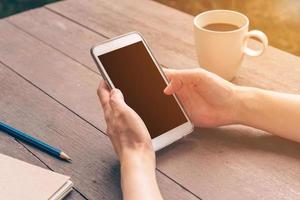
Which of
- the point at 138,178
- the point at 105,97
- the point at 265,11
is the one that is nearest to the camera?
the point at 138,178

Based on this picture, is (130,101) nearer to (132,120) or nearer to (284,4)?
(132,120)

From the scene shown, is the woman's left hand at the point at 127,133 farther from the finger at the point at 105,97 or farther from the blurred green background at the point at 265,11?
the blurred green background at the point at 265,11

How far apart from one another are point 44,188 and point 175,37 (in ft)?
1.82

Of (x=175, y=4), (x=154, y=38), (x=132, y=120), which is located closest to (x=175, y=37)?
(x=154, y=38)

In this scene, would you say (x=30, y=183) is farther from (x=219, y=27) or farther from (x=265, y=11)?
(x=265, y=11)

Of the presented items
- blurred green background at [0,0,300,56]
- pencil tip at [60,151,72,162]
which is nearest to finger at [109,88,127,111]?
pencil tip at [60,151,72,162]

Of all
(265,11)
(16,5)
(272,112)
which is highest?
(272,112)

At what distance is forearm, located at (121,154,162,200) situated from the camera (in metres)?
0.61

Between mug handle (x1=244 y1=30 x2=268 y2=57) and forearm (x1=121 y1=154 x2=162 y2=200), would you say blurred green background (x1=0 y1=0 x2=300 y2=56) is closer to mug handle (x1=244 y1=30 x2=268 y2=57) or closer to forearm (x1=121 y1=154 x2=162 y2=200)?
mug handle (x1=244 y1=30 x2=268 y2=57)

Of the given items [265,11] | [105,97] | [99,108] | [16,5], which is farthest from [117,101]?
[16,5]

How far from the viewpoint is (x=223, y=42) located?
33.8 inches

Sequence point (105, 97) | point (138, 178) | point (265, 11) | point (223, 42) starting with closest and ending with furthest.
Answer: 1. point (138, 178)
2. point (105, 97)
3. point (223, 42)
4. point (265, 11)

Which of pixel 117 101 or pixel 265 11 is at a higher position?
pixel 117 101

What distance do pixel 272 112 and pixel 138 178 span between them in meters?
0.27
